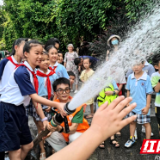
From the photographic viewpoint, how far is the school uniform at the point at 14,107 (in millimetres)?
2277

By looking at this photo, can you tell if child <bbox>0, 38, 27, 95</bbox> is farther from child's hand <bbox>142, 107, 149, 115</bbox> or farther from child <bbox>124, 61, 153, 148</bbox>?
child's hand <bbox>142, 107, 149, 115</bbox>

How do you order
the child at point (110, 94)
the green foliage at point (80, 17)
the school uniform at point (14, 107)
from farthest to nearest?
1. the green foliage at point (80, 17)
2. the child at point (110, 94)
3. the school uniform at point (14, 107)

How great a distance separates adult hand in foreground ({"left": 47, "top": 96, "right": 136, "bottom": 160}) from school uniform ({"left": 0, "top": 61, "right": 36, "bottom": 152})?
137 cm

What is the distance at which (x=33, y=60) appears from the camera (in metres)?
2.54

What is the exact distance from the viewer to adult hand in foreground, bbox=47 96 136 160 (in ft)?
3.12

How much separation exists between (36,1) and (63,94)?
13.5 metres

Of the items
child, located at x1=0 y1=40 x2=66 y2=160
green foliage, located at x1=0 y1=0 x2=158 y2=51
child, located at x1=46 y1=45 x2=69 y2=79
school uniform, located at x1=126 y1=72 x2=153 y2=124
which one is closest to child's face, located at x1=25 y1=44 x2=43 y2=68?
child, located at x1=0 y1=40 x2=66 y2=160

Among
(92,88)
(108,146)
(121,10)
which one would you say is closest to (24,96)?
(92,88)

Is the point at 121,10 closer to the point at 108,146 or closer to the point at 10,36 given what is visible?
the point at 108,146

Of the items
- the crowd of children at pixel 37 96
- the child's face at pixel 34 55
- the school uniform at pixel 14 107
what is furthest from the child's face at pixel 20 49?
the school uniform at pixel 14 107

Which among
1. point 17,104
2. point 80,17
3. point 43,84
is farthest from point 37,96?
point 80,17

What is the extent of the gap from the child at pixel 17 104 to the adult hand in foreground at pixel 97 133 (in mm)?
1194

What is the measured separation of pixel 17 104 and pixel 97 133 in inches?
63.8

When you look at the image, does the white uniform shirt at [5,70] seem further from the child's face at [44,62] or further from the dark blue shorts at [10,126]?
the dark blue shorts at [10,126]
